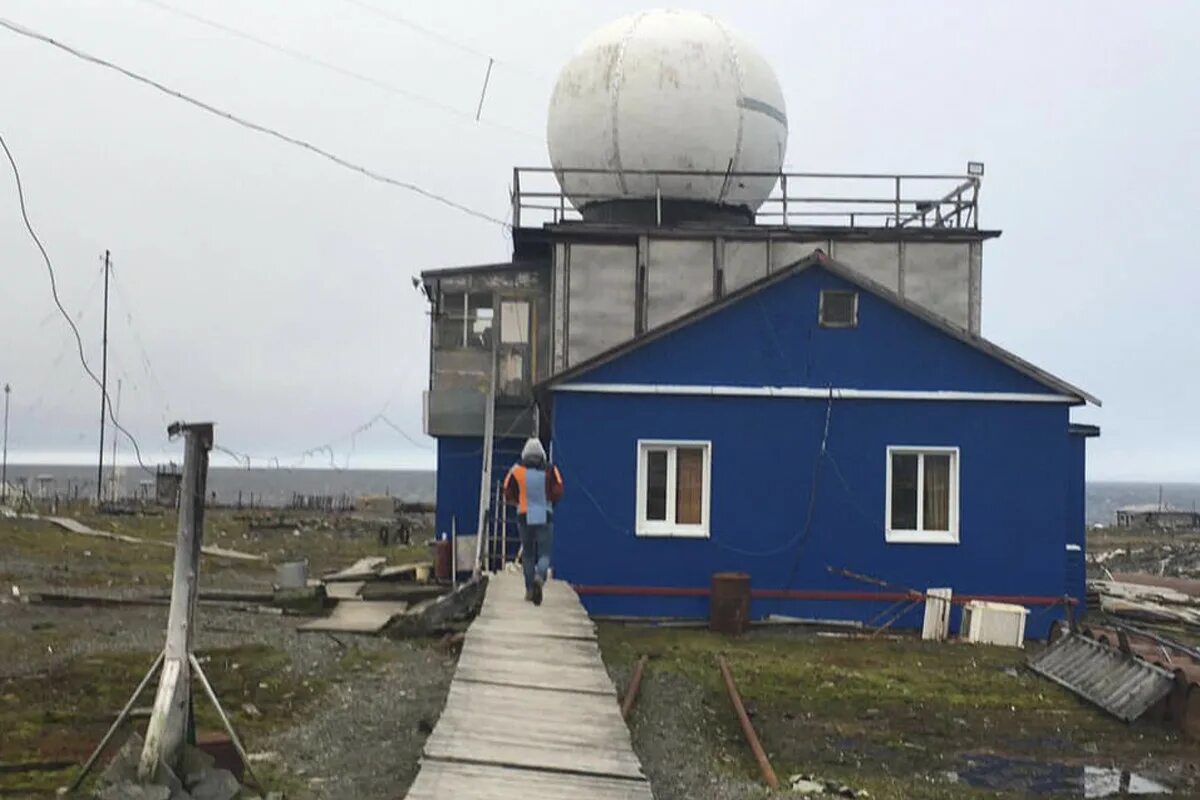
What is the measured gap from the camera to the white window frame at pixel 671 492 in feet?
58.3

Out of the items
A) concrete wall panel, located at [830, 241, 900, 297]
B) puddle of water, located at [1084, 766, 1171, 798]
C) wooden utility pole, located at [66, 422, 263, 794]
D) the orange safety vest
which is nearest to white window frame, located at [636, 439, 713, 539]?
the orange safety vest

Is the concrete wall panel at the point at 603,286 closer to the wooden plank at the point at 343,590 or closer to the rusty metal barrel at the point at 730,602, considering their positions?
the wooden plank at the point at 343,590

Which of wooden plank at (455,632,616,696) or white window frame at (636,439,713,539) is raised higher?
white window frame at (636,439,713,539)

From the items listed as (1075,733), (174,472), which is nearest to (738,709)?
(1075,733)

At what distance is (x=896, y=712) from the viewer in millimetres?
12789

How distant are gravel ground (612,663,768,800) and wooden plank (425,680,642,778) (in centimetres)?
69

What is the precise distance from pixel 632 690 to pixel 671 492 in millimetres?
5683

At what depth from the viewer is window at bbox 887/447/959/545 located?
17984mm

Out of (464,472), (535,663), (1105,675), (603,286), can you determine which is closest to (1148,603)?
(1105,675)

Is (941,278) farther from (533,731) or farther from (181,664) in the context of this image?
(181,664)

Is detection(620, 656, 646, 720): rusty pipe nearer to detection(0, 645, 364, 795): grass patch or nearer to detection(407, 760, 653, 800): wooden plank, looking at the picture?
detection(0, 645, 364, 795): grass patch

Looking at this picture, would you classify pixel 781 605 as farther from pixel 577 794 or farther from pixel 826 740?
pixel 577 794

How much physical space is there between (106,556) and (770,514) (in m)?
17.4

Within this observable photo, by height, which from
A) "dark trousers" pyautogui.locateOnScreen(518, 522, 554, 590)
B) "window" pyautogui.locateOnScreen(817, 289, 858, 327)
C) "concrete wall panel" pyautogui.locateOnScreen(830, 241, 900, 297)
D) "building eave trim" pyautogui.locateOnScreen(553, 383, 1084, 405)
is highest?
"concrete wall panel" pyautogui.locateOnScreen(830, 241, 900, 297)
